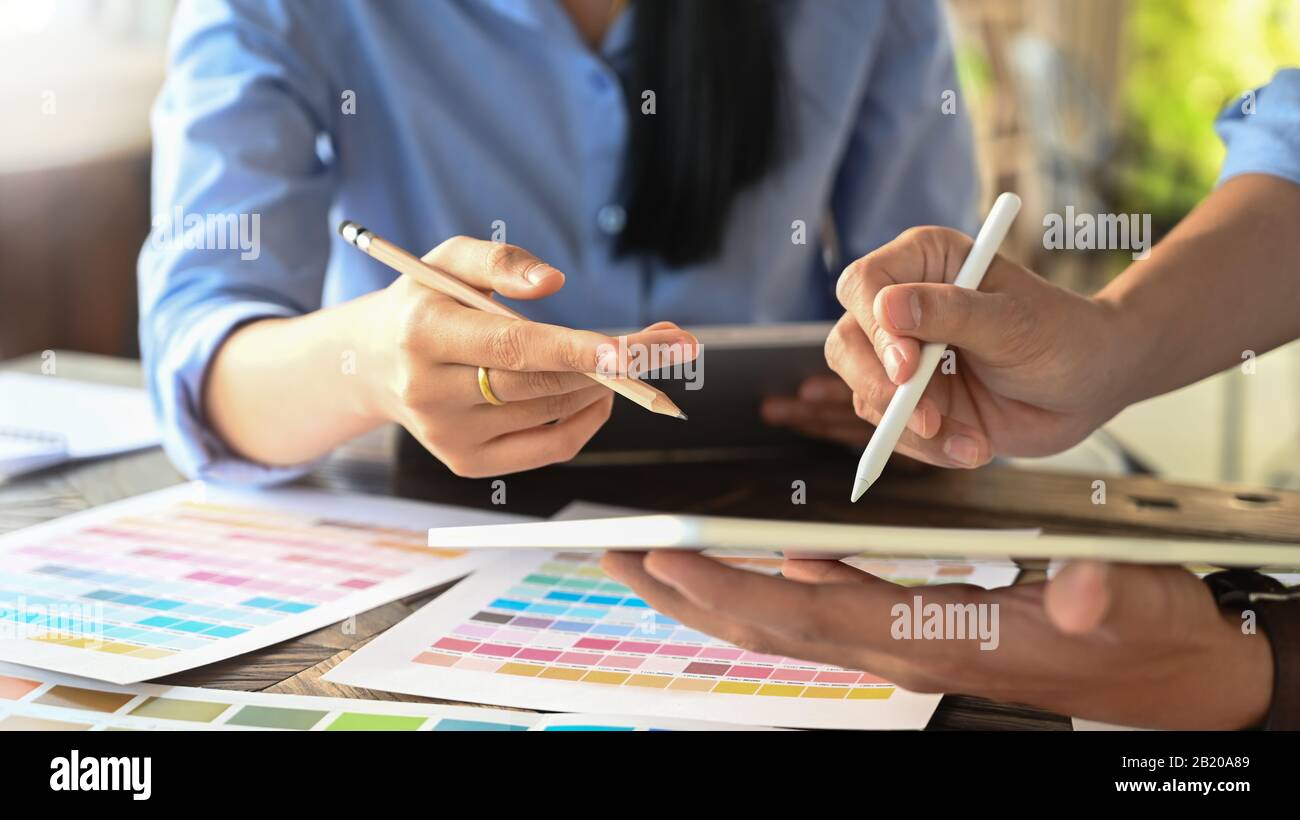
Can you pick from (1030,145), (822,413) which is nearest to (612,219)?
(822,413)

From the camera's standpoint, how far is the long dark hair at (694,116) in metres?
0.99

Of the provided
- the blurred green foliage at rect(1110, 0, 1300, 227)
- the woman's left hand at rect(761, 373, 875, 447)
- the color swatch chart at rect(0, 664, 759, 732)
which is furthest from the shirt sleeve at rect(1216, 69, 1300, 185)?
the blurred green foliage at rect(1110, 0, 1300, 227)

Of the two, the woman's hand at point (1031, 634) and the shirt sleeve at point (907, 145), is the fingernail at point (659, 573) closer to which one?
the woman's hand at point (1031, 634)

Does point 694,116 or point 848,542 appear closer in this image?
point 848,542

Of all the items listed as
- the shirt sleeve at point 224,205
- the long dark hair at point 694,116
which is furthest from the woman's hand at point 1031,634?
the long dark hair at point 694,116

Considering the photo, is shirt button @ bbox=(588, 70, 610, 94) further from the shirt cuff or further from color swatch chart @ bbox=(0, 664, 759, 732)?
color swatch chart @ bbox=(0, 664, 759, 732)

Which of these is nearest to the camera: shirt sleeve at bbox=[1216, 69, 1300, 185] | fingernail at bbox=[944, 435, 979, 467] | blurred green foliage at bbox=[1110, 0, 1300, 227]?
fingernail at bbox=[944, 435, 979, 467]

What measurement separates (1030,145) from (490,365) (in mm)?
4047

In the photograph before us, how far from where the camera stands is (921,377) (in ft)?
1.82

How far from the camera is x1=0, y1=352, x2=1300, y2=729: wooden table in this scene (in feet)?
2.55

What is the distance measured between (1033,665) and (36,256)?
8.53ft

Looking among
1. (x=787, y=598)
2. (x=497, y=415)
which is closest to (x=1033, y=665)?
(x=787, y=598)

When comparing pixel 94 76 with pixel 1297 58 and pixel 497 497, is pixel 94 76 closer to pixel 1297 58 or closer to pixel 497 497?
pixel 497 497

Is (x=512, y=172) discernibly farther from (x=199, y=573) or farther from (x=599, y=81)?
(x=199, y=573)
